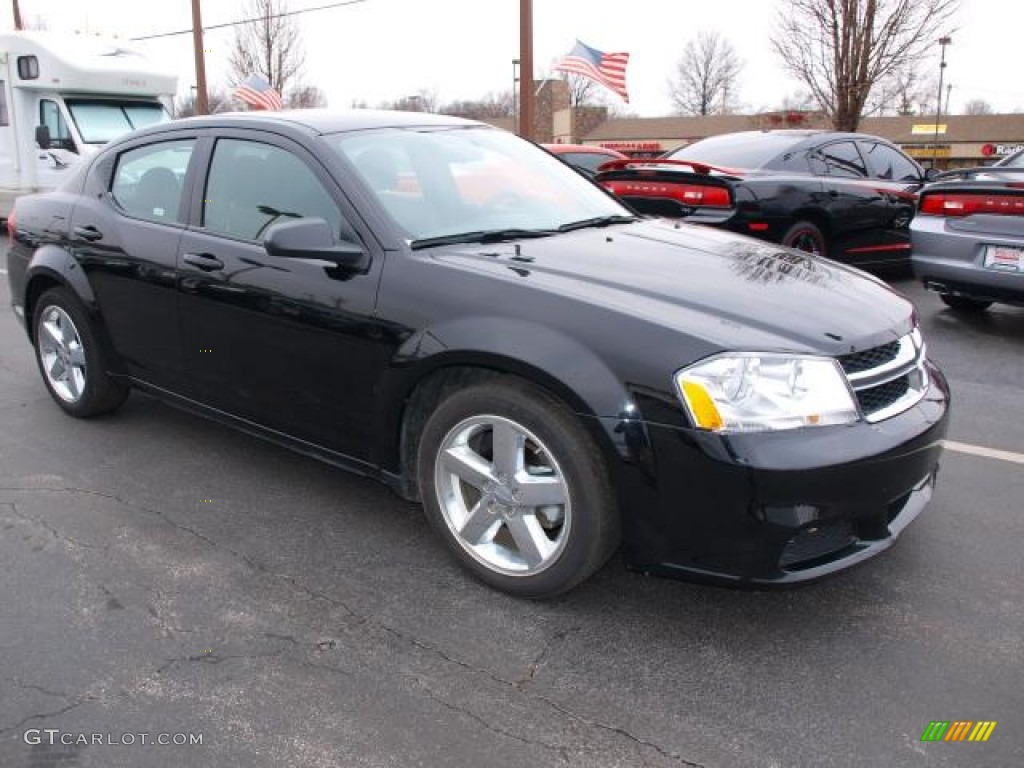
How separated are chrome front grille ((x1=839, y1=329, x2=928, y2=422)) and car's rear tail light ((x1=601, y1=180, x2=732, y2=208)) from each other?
16.2ft

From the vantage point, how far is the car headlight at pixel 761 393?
2.54 metres

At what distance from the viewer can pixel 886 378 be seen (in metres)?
2.85

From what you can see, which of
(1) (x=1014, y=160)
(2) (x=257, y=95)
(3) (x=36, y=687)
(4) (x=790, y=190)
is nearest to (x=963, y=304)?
(1) (x=1014, y=160)

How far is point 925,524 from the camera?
11.7 ft

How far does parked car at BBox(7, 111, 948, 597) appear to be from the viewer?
8.48 ft

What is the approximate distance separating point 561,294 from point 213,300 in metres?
1.66

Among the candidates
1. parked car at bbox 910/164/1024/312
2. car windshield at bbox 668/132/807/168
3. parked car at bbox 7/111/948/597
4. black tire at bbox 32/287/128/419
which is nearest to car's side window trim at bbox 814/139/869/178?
car windshield at bbox 668/132/807/168

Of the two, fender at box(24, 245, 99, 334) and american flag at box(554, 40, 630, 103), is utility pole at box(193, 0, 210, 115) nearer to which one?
american flag at box(554, 40, 630, 103)

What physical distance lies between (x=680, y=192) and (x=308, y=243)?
5.46 meters

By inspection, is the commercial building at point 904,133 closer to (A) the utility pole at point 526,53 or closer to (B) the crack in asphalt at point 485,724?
(A) the utility pole at point 526,53

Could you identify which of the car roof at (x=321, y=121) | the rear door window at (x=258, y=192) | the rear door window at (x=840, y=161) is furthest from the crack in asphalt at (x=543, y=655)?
the rear door window at (x=840, y=161)

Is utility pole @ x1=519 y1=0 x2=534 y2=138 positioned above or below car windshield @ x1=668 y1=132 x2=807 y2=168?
above

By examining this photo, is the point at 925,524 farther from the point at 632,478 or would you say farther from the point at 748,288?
the point at 632,478

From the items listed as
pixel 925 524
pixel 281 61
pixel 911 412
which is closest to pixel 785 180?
pixel 925 524
